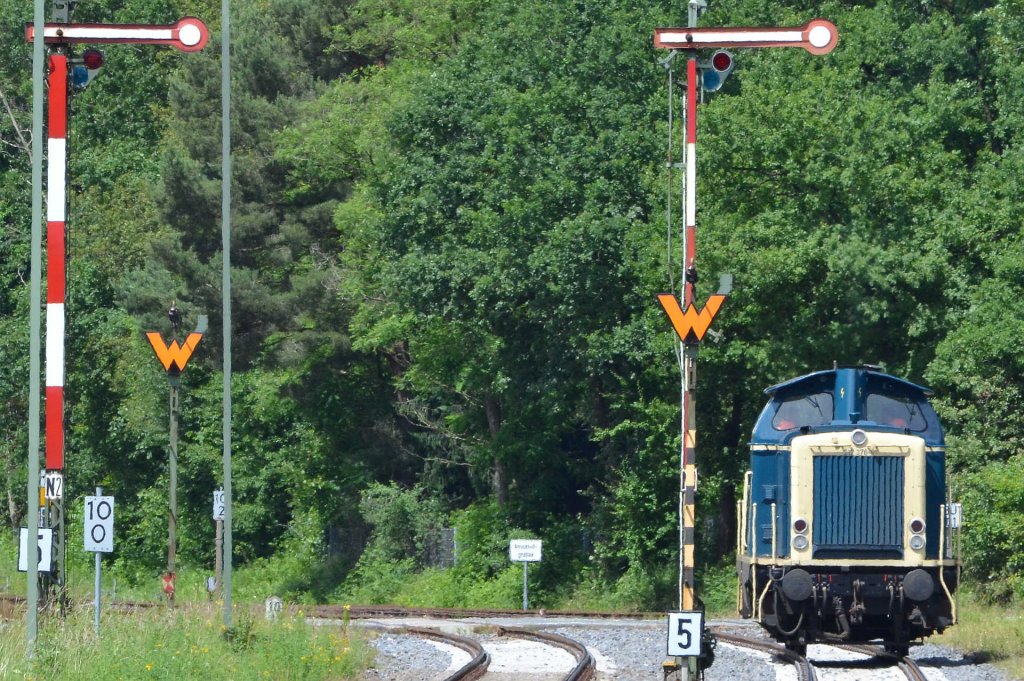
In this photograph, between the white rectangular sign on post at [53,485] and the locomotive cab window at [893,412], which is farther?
the locomotive cab window at [893,412]

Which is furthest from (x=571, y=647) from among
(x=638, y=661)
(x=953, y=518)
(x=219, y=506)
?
(x=219, y=506)

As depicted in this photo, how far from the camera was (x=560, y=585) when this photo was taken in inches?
1793

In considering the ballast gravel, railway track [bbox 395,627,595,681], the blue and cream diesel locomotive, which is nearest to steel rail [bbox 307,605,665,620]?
the ballast gravel

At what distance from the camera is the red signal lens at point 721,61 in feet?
58.2

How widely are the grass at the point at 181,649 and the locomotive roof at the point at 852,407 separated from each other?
6475 millimetres

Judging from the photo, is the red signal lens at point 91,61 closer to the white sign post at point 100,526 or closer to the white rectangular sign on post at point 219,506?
the white sign post at point 100,526

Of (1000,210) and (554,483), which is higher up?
(1000,210)

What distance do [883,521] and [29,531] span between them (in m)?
10.4

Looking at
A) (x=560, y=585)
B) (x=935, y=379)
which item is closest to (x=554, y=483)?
(x=560, y=585)

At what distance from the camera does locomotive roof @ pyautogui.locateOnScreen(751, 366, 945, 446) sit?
20.5 meters

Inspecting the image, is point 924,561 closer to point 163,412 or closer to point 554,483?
point 554,483

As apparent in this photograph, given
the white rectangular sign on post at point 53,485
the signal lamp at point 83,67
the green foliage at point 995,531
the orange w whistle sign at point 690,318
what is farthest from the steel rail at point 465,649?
the green foliage at point 995,531

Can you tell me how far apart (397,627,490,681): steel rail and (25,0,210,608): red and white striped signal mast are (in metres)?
5.36

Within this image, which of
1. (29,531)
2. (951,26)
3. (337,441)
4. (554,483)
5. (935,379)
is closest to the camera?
(29,531)
